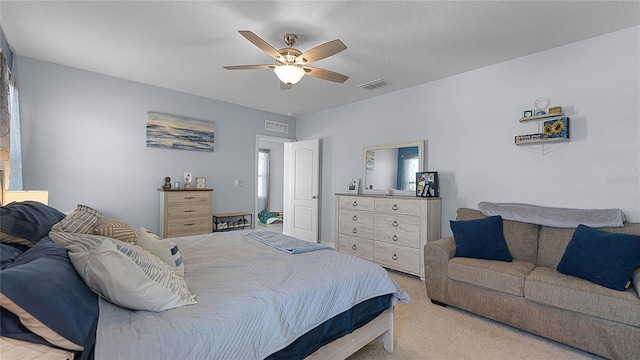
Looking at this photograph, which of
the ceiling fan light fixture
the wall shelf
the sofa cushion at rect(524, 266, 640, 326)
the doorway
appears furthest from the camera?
the doorway

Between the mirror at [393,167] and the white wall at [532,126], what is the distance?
0.15 meters

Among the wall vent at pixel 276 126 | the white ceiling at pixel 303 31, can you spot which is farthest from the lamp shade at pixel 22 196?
the wall vent at pixel 276 126

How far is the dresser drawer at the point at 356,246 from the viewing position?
3939 millimetres

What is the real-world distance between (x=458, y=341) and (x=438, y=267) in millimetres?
718

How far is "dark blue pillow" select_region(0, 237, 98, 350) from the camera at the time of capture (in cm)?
82

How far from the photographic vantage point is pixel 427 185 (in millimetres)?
3625

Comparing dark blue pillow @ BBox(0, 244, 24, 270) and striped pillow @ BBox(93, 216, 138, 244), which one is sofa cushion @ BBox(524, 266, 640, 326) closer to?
striped pillow @ BBox(93, 216, 138, 244)

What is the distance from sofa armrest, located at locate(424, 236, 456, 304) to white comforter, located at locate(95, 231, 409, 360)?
93cm

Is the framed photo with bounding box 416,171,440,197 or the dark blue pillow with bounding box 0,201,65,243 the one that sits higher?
the framed photo with bounding box 416,171,440,197

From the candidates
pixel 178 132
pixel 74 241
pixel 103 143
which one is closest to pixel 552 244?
pixel 74 241

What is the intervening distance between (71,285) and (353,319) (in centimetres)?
141

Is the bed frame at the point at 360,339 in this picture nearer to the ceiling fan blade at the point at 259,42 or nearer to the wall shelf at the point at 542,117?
the ceiling fan blade at the point at 259,42

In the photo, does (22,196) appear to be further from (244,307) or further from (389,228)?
(389,228)

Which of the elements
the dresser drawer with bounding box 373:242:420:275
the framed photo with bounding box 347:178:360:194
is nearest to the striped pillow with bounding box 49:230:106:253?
the dresser drawer with bounding box 373:242:420:275
